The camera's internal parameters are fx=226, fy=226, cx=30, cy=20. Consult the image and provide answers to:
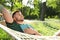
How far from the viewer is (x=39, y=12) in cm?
1350

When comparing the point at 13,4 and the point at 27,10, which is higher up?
the point at 13,4

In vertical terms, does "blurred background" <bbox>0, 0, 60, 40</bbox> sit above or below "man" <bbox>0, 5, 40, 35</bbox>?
below

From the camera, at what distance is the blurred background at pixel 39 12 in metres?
6.11

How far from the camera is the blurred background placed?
6.11 m

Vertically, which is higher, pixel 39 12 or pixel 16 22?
pixel 16 22

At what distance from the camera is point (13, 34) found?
10.0ft

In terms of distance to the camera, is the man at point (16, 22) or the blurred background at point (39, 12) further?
the blurred background at point (39, 12)

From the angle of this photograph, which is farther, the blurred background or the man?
the blurred background

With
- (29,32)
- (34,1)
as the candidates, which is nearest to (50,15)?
(34,1)

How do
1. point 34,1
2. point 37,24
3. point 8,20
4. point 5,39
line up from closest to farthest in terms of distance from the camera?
1. point 8,20
2. point 5,39
3. point 37,24
4. point 34,1

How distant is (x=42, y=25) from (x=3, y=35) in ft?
7.04

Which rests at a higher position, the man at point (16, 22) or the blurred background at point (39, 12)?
the man at point (16, 22)

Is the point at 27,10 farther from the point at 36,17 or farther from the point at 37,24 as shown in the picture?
the point at 37,24

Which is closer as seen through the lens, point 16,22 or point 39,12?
point 16,22
